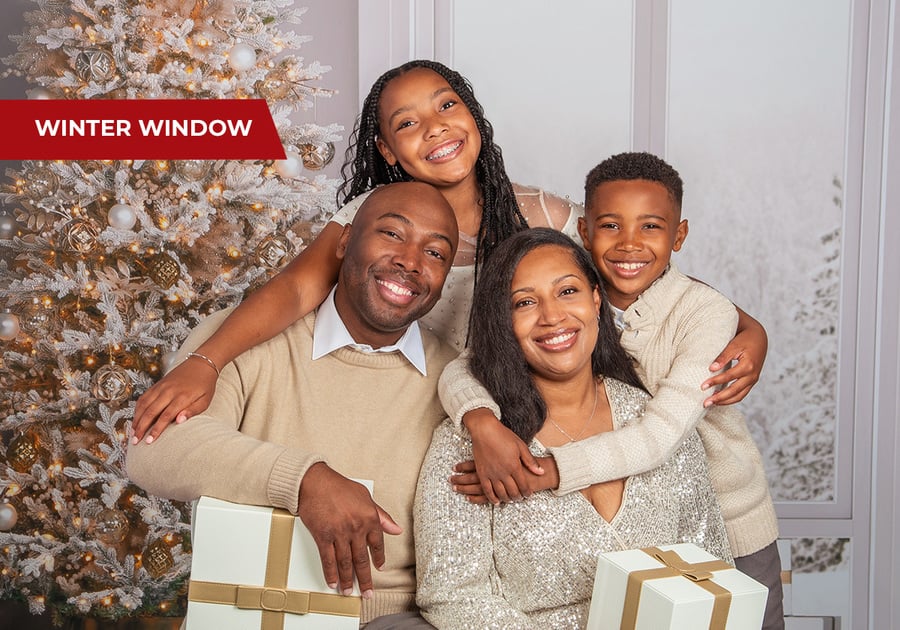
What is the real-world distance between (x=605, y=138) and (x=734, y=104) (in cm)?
55

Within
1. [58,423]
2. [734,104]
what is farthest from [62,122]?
[734,104]

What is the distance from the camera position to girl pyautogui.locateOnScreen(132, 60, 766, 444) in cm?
210

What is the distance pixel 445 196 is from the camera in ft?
8.34

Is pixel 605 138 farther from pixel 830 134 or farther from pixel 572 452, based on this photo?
pixel 572 452

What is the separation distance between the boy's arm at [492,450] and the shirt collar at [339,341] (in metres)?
0.28

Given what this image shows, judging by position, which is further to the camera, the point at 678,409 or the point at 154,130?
the point at 154,130

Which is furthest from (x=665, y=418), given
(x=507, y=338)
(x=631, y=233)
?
(x=631, y=233)

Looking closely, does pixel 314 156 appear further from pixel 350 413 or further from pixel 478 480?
pixel 478 480

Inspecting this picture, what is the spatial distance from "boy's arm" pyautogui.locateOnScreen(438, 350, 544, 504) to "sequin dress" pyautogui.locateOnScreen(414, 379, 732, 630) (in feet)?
0.22

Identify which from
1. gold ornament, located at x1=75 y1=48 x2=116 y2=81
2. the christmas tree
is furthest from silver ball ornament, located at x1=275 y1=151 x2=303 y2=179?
gold ornament, located at x1=75 y1=48 x2=116 y2=81

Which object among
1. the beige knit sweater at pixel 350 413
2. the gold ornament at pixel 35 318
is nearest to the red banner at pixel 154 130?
the gold ornament at pixel 35 318

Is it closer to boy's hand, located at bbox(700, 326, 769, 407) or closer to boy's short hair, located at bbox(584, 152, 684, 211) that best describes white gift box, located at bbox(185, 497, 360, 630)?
boy's hand, located at bbox(700, 326, 769, 407)

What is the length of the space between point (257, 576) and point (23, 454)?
2.30m

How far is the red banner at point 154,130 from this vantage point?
12.0 ft
